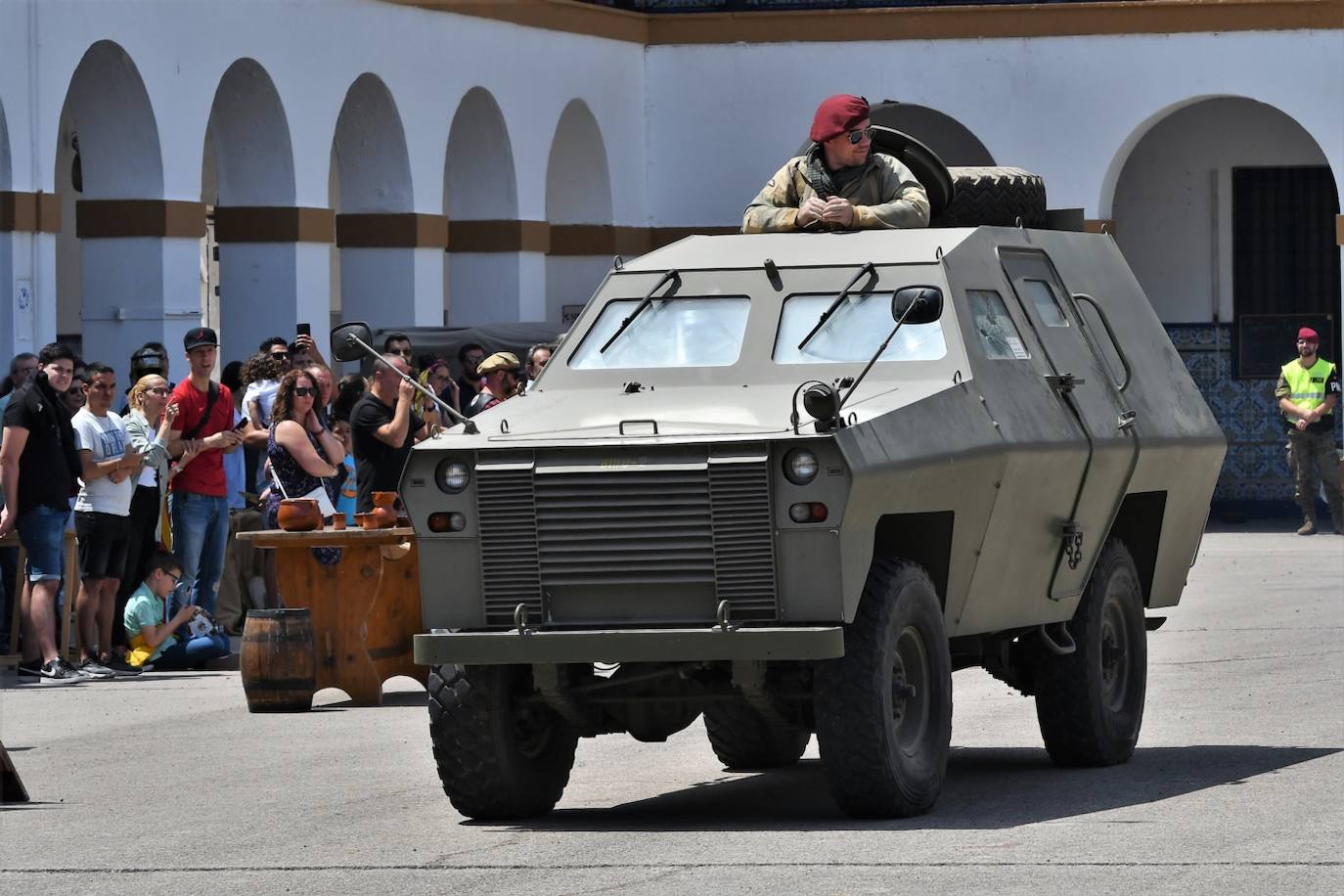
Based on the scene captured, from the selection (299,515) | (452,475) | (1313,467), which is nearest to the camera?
(452,475)

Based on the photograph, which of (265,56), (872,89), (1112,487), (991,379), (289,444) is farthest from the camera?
(872,89)

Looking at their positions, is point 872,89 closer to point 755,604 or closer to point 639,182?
point 639,182

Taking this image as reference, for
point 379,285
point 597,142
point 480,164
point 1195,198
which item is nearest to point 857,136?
point 379,285

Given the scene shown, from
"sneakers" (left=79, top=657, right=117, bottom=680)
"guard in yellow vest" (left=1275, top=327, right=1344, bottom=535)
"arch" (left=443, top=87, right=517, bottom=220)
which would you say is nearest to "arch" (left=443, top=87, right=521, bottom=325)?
"arch" (left=443, top=87, right=517, bottom=220)

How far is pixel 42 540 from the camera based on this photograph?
50.9ft

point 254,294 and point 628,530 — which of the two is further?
point 254,294

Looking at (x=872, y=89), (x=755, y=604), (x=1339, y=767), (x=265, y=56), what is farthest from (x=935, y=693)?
(x=872, y=89)

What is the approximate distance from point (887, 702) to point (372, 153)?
1700 centimetres

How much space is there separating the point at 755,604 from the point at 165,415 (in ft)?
24.1

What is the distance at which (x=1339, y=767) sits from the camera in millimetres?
11242

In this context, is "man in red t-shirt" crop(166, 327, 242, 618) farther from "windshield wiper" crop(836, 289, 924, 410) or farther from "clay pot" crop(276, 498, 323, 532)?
"windshield wiper" crop(836, 289, 924, 410)

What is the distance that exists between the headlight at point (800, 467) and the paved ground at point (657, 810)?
3.86ft

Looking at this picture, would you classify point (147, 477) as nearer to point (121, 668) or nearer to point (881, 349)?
point (121, 668)

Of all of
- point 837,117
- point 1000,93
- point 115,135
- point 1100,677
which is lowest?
point 1100,677
